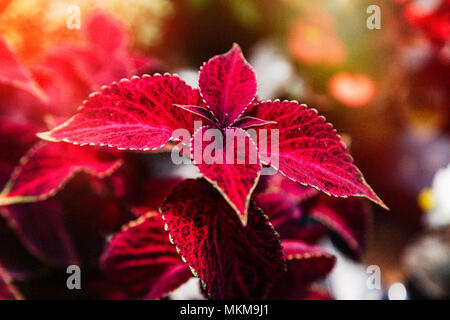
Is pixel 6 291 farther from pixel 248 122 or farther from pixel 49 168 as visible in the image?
pixel 248 122

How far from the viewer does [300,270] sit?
0.42m

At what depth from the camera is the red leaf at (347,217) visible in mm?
489

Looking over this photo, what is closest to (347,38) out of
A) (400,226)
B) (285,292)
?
(400,226)

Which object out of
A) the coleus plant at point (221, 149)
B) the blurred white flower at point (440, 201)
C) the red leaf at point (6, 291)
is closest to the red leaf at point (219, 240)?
the coleus plant at point (221, 149)

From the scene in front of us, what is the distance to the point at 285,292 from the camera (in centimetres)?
43

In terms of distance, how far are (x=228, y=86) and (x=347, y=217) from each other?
25 cm

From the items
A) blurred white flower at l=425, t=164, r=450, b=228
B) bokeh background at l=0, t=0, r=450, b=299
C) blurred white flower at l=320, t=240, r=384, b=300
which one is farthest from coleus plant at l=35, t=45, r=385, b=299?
blurred white flower at l=425, t=164, r=450, b=228

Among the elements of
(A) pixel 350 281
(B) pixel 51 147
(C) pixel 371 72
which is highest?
(C) pixel 371 72

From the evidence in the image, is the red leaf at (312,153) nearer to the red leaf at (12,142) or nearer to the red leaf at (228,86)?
the red leaf at (228,86)

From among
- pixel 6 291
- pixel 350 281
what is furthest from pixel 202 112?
pixel 350 281

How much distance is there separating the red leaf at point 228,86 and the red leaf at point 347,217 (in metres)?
0.22

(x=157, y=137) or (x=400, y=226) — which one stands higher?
(x=157, y=137)
